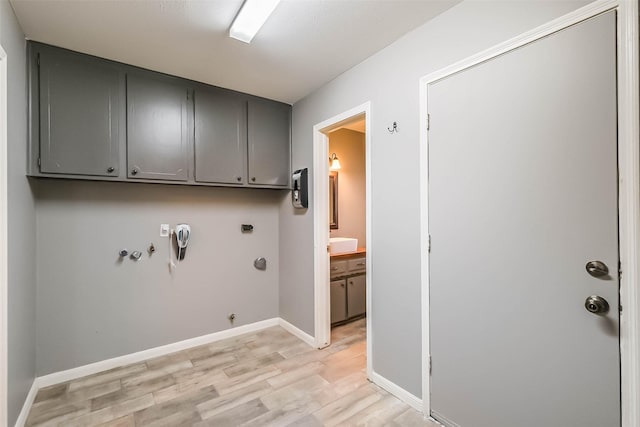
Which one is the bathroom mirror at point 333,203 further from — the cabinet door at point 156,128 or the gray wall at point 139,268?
A: the cabinet door at point 156,128

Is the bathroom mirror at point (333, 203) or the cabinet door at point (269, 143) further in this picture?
the bathroom mirror at point (333, 203)

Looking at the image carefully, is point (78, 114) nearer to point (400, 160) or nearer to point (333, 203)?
point (400, 160)

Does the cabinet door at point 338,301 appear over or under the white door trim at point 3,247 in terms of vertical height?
under

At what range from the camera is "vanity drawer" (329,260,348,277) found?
128 inches

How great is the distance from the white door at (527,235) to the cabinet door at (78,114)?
7.68 ft

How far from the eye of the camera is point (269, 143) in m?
3.05

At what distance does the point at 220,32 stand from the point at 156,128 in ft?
3.29

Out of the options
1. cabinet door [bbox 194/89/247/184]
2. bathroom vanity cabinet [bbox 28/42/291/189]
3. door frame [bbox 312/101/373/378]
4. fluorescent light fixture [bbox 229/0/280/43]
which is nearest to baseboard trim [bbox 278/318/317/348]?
door frame [bbox 312/101/373/378]

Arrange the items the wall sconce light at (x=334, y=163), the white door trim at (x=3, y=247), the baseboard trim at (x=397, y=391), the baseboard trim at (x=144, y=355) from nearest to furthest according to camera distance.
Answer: the white door trim at (x=3, y=247), the baseboard trim at (x=397, y=391), the baseboard trim at (x=144, y=355), the wall sconce light at (x=334, y=163)

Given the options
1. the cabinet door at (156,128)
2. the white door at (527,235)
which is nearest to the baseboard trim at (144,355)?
the cabinet door at (156,128)

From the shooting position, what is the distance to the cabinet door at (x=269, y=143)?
2.94 meters

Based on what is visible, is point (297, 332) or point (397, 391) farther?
point (297, 332)

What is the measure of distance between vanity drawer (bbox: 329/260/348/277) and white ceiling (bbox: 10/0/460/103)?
1937 mm

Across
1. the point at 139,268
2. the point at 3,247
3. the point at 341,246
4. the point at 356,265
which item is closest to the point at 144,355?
the point at 139,268
